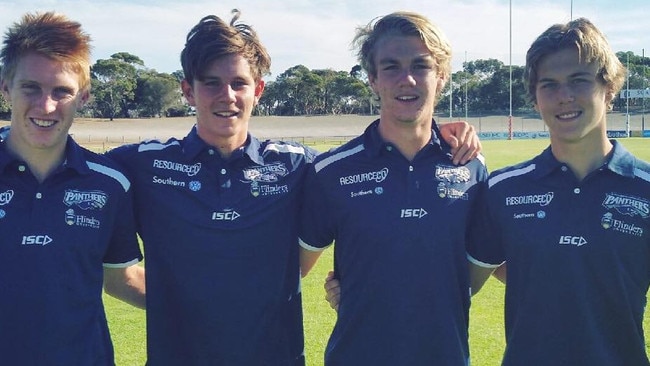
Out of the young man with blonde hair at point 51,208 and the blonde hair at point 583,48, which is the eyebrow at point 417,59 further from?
the young man with blonde hair at point 51,208

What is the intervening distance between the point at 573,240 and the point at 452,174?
66cm

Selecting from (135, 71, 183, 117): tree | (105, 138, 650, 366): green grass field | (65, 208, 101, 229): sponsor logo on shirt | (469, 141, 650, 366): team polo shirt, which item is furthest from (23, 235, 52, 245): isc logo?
(135, 71, 183, 117): tree

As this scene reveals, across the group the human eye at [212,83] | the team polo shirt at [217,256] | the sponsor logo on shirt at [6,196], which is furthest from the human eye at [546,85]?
the sponsor logo on shirt at [6,196]

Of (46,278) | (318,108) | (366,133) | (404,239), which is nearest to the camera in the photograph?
(46,278)

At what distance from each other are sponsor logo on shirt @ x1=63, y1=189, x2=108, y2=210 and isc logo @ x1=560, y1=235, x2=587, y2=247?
7.00 feet

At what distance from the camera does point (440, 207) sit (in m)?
3.23

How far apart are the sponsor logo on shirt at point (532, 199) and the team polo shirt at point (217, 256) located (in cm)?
110

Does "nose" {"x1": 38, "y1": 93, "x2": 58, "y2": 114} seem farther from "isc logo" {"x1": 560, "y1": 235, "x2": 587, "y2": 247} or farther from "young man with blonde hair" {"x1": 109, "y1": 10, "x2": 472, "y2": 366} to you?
"isc logo" {"x1": 560, "y1": 235, "x2": 587, "y2": 247}

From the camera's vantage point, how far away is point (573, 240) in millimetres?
3006

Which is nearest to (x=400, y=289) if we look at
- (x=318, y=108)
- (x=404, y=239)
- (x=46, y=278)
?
(x=404, y=239)

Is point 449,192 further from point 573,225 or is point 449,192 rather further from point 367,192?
point 573,225

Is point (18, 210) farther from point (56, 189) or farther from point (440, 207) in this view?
point (440, 207)

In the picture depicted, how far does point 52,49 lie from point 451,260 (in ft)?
6.92

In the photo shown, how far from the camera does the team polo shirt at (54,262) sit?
293cm
